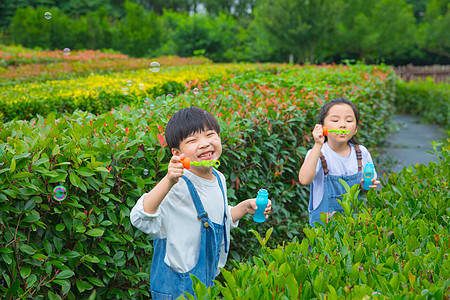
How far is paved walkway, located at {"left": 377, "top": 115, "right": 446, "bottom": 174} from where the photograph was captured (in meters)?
8.27

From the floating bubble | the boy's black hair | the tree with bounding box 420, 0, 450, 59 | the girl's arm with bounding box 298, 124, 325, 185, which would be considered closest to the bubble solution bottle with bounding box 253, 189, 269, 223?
the boy's black hair

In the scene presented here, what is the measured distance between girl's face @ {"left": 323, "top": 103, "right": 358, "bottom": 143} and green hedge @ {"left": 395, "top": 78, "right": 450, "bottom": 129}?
941cm

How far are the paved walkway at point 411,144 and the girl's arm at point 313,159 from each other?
4448mm

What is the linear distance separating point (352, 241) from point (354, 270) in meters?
0.35

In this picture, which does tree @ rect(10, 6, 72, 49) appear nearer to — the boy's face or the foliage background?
the foliage background

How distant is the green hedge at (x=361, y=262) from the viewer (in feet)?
4.97

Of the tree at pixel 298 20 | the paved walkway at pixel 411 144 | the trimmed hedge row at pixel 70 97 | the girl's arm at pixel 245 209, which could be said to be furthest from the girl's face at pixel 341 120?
the tree at pixel 298 20

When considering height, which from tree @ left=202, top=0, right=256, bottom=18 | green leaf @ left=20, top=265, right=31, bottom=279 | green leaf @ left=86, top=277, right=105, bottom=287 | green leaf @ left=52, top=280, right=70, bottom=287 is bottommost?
green leaf @ left=86, top=277, right=105, bottom=287

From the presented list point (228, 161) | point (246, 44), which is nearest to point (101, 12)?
point (246, 44)

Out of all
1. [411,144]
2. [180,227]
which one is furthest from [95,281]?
[411,144]

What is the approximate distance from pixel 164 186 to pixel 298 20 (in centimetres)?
2488

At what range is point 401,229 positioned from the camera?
2.14m

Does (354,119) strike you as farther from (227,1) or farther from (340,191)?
(227,1)

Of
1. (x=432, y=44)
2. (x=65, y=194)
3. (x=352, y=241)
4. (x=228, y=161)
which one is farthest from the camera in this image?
(x=432, y=44)
